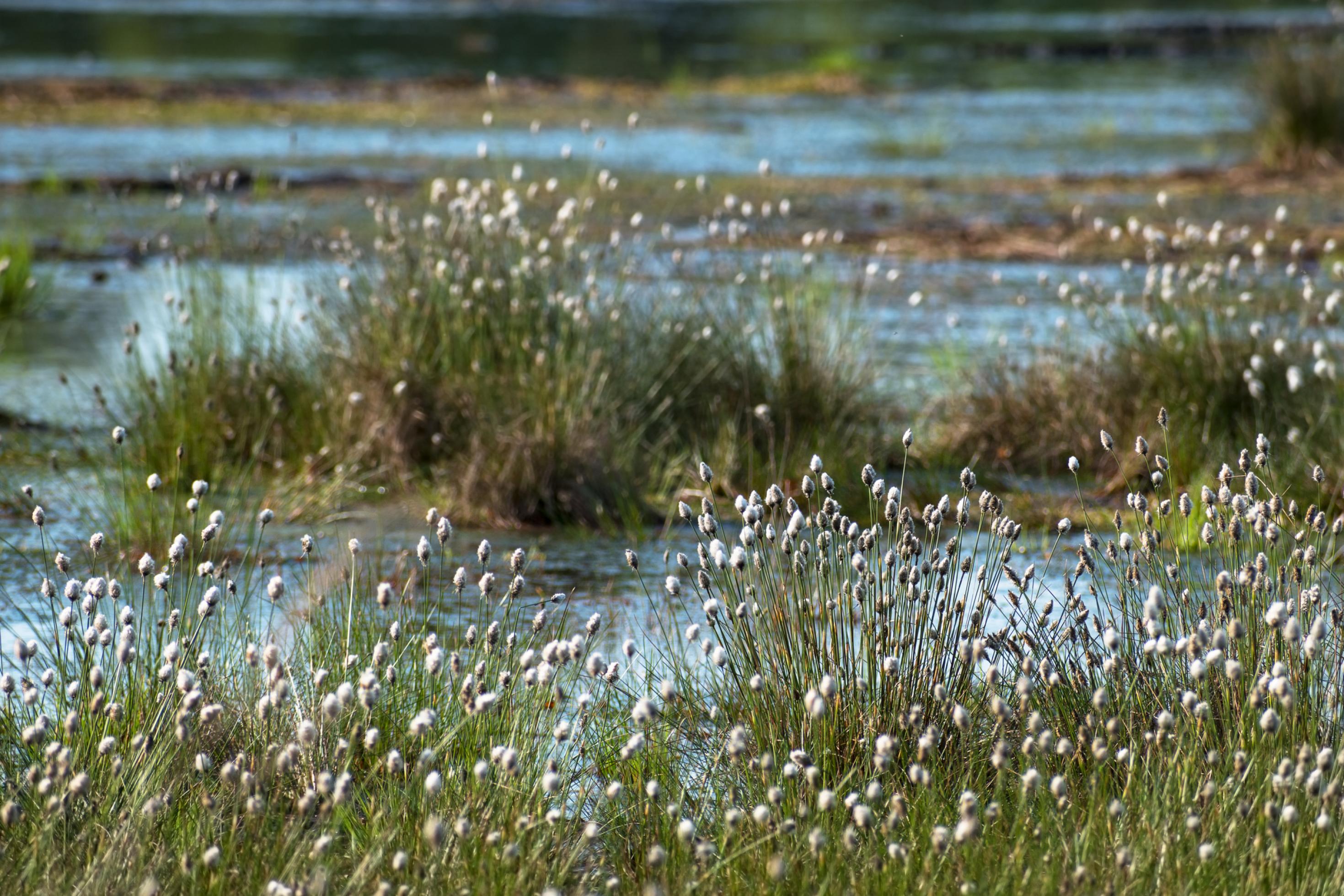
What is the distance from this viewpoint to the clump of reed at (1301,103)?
56.6 feet

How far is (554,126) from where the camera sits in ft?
75.0

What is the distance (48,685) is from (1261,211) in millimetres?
13643

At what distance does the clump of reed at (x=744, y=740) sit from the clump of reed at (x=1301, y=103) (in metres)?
13.9

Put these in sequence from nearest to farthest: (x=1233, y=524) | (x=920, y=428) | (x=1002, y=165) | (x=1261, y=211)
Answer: (x=1233, y=524) → (x=920, y=428) → (x=1261, y=211) → (x=1002, y=165)

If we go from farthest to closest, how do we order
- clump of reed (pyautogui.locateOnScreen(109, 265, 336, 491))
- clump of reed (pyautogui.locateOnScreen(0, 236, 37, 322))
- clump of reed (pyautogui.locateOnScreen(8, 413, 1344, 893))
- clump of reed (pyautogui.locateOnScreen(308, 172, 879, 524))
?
clump of reed (pyautogui.locateOnScreen(0, 236, 37, 322)) < clump of reed (pyautogui.locateOnScreen(109, 265, 336, 491)) < clump of reed (pyautogui.locateOnScreen(308, 172, 879, 524)) < clump of reed (pyautogui.locateOnScreen(8, 413, 1344, 893))

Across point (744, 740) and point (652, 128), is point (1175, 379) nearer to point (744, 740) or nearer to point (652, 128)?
point (744, 740)

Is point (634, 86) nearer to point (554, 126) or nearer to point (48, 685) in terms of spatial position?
point (554, 126)

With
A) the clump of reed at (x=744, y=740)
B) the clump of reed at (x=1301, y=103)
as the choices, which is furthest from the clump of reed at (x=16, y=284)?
the clump of reed at (x=1301, y=103)

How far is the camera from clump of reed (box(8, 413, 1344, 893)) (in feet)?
10.4

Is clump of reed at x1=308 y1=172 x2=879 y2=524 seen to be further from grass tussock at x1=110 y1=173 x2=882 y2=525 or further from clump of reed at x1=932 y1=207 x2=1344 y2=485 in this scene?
clump of reed at x1=932 y1=207 x2=1344 y2=485

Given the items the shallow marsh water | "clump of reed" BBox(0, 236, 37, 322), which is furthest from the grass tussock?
"clump of reed" BBox(0, 236, 37, 322)

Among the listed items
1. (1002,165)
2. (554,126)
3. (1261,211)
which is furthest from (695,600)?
(554,126)

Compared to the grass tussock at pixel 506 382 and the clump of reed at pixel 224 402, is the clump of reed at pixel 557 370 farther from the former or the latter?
the clump of reed at pixel 224 402

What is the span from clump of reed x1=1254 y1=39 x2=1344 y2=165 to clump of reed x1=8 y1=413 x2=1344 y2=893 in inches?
546
